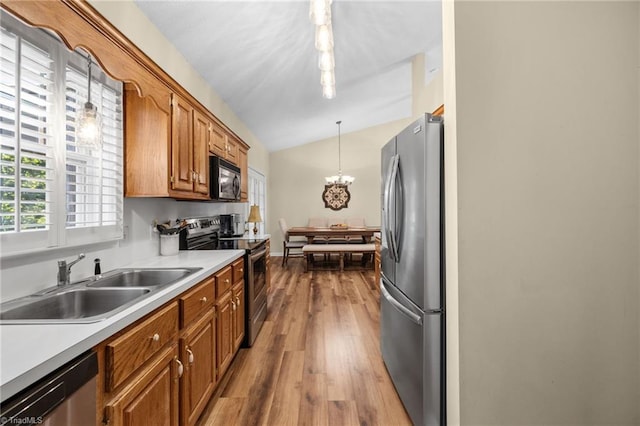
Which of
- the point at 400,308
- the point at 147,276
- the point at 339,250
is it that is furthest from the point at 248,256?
the point at 339,250

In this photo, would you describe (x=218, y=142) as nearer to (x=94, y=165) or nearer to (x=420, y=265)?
(x=94, y=165)

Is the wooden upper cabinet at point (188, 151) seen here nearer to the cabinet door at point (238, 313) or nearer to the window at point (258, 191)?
the cabinet door at point (238, 313)

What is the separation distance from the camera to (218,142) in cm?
279

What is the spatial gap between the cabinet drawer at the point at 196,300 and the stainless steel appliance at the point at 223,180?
1.01 meters

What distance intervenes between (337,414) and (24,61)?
234cm

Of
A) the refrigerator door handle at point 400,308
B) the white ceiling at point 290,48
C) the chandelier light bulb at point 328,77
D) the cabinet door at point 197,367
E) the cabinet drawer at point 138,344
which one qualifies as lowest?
the cabinet door at point 197,367

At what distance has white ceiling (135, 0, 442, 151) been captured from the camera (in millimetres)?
2268

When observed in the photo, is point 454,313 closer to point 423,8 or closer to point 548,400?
point 548,400

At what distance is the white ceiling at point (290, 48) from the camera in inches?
89.3

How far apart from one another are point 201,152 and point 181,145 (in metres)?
0.32

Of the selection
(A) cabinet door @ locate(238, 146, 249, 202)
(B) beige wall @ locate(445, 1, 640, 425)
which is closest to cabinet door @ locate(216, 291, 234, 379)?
(B) beige wall @ locate(445, 1, 640, 425)

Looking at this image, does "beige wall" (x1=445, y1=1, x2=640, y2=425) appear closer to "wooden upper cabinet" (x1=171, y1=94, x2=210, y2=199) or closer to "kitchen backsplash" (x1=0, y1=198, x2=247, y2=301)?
"wooden upper cabinet" (x1=171, y1=94, x2=210, y2=199)

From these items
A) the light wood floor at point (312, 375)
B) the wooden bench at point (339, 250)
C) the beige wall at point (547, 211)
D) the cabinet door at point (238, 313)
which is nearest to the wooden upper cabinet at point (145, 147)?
the cabinet door at point (238, 313)

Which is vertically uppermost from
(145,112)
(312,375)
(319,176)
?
(319,176)
